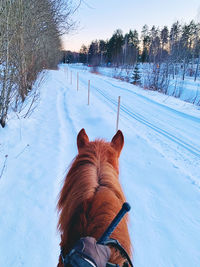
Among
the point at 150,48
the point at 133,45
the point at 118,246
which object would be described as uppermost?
the point at 133,45

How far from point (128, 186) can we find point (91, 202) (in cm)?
235

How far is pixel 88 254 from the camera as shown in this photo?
22.3 inches

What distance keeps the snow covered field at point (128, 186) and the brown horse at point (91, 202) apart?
43 cm

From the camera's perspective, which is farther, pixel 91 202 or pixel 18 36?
pixel 18 36

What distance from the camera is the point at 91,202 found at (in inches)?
33.8

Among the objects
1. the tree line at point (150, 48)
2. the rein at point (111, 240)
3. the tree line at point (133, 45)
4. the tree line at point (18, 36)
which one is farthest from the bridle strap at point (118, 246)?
the tree line at point (133, 45)

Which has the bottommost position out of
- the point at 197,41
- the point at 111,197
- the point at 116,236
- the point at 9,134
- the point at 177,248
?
the point at 177,248

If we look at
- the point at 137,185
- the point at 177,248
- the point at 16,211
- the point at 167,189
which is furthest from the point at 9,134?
the point at 177,248

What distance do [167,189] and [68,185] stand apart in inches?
98.8

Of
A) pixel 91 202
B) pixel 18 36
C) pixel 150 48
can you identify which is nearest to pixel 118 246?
pixel 91 202

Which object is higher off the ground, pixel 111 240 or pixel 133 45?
pixel 133 45

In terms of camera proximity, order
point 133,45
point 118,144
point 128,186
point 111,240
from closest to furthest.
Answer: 1. point 111,240
2. point 118,144
3. point 128,186
4. point 133,45

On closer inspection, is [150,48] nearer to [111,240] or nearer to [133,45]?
[133,45]

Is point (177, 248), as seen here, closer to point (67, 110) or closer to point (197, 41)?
point (67, 110)
